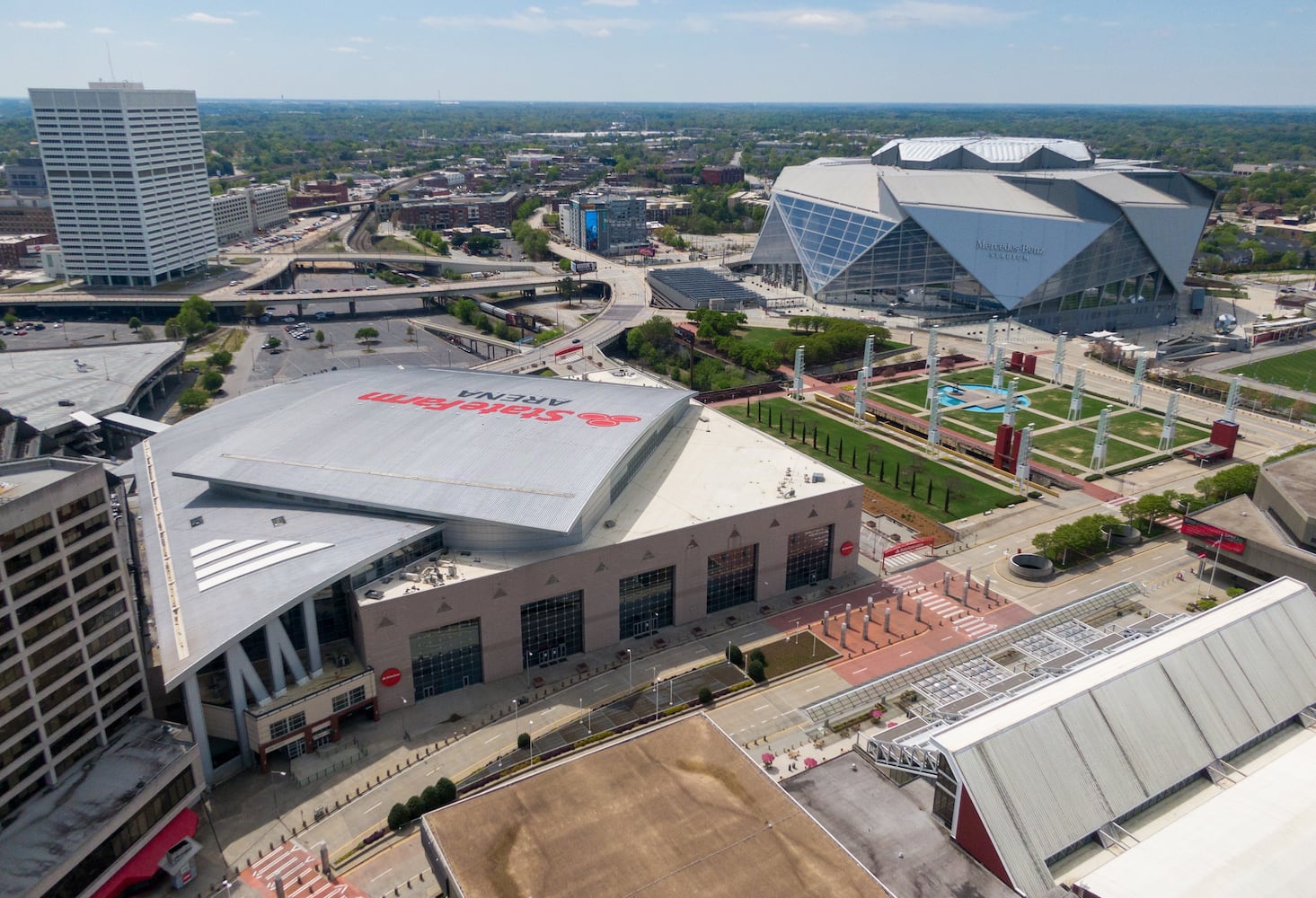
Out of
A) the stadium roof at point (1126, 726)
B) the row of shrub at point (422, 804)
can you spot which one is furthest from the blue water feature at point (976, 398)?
the row of shrub at point (422, 804)

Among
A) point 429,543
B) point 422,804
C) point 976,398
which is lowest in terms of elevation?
point 422,804

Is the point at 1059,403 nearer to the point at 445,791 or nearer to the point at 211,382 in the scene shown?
the point at 445,791

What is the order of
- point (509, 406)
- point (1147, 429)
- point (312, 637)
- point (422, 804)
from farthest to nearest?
1. point (1147, 429)
2. point (509, 406)
3. point (312, 637)
4. point (422, 804)

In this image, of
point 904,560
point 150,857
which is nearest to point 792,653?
point 904,560

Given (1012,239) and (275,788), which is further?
(1012,239)

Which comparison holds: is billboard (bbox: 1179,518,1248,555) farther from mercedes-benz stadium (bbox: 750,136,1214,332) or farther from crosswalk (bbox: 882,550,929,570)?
mercedes-benz stadium (bbox: 750,136,1214,332)

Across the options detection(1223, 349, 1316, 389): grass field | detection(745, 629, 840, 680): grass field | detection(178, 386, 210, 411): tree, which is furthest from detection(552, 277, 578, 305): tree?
detection(745, 629, 840, 680): grass field

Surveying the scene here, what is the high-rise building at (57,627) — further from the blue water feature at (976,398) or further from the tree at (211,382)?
the blue water feature at (976,398)

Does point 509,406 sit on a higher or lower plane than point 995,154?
lower
